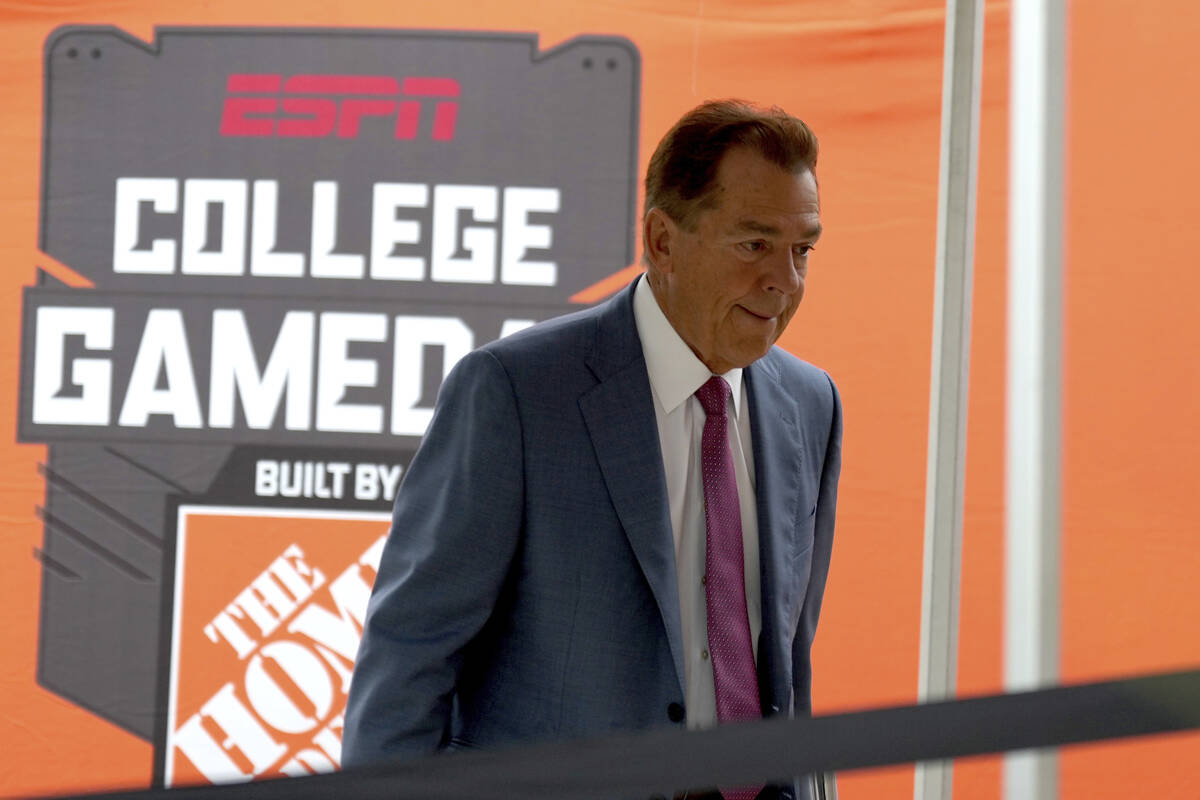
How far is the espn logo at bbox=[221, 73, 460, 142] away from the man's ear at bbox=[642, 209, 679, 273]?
1.14 meters

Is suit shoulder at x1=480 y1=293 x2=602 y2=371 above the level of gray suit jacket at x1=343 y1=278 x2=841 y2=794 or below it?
above

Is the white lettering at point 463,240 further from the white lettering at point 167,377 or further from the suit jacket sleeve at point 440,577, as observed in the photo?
the suit jacket sleeve at point 440,577

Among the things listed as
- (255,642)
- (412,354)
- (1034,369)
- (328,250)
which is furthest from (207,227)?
(1034,369)

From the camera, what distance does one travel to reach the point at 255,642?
2.36m

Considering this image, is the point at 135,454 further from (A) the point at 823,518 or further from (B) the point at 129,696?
(A) the point at 823,518

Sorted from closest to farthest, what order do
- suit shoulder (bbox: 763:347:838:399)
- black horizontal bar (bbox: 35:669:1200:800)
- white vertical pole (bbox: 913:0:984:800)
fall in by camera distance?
black horizontal bar (bbox: 35:669:1200:800), suit shoulder (bbox: 763:347:838:399), white vertical pole (bbox: 913:0:984:800)

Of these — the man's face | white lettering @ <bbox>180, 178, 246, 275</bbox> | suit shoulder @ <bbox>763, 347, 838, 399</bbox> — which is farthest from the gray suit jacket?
white lettering @ <bbox>180, 178, 246, 275</bbox>

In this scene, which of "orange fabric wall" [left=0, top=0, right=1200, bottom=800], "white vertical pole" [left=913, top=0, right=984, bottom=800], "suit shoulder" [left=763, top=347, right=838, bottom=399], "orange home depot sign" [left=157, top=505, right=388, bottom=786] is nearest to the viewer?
"suit shoulder" [left=763, top=347, right=838, bottom=399]

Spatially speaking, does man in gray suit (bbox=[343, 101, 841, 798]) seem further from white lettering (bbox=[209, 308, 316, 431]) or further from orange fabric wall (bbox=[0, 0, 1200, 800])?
white lettering (bbox=[209, 308, 316, 431])

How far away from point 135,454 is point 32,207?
0.52 meters

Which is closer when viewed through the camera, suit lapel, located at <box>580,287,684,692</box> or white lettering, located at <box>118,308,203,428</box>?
suit lapel, located at <box>580,287,684,692</box>

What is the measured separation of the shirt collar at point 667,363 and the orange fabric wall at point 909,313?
102 cm

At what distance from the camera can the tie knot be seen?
4.48ft

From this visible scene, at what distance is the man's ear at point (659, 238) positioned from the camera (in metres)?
1.36
